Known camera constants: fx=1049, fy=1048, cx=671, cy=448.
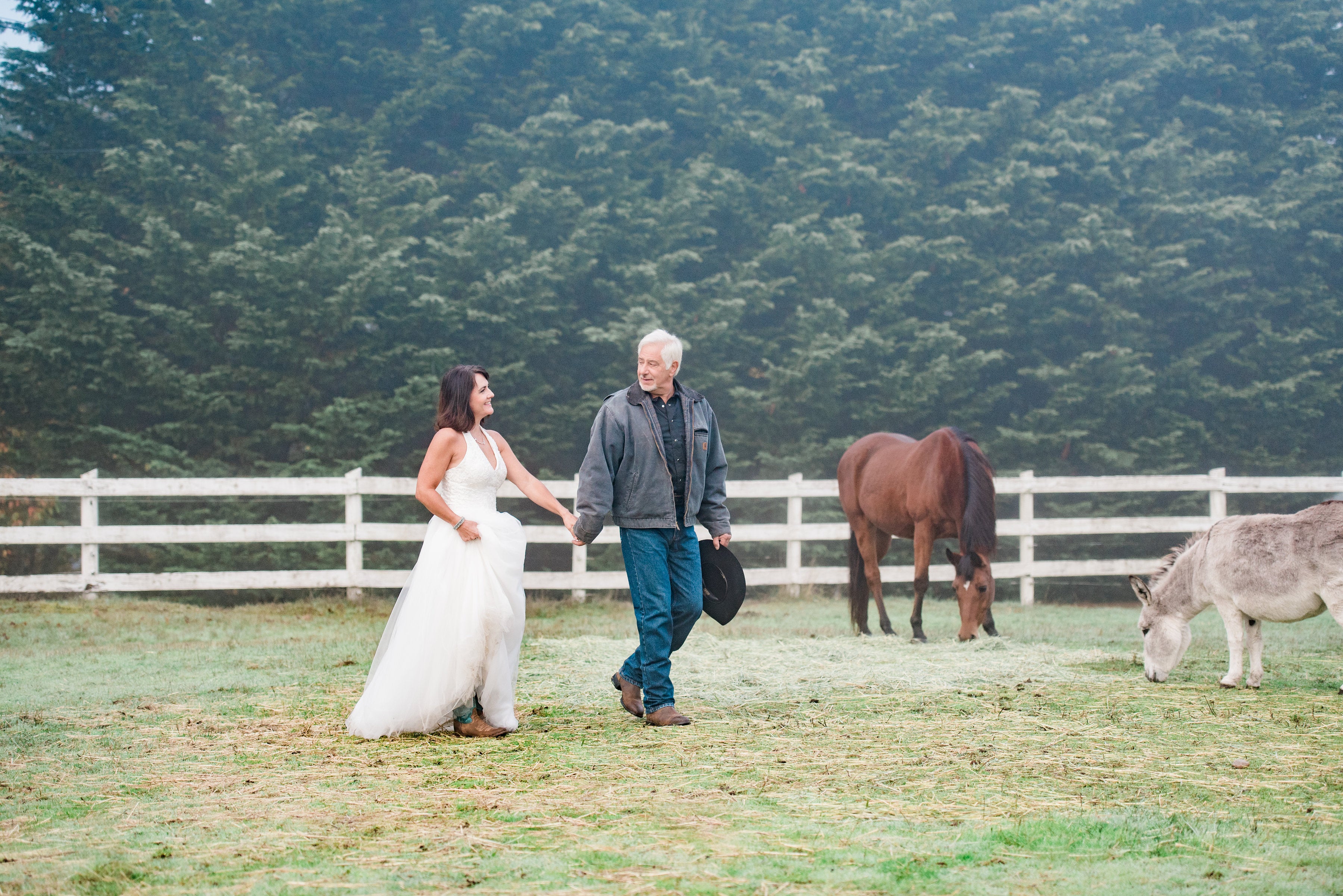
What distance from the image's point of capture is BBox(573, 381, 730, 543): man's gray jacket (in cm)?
462

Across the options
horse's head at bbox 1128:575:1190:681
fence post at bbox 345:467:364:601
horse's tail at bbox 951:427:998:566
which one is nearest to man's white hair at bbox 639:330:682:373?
horse's head at bbox 1128:575:1190:681

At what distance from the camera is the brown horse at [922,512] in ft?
26.1

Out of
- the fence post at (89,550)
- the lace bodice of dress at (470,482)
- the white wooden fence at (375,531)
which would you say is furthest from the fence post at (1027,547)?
the fence post at (89,550)

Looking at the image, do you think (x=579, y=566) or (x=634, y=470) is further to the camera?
(x=579, y=566)

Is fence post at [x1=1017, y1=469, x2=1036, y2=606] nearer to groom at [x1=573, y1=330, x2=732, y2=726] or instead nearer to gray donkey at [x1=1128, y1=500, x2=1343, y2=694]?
gray donkey at [x1=1128, y1=500, x2=1343, y2=694]

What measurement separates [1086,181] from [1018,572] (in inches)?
397

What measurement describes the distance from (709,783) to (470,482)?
70.7 inches

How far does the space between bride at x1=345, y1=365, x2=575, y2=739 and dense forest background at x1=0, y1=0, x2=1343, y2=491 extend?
10.1 meters

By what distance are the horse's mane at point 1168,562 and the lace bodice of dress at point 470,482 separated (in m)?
3.98

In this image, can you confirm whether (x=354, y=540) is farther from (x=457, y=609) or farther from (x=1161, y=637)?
(x=1161, y=637)

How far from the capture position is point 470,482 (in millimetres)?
4652

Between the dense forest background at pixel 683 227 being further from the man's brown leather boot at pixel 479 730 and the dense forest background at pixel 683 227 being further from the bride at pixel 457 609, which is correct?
the man's brown leather boot at pixel 479 730

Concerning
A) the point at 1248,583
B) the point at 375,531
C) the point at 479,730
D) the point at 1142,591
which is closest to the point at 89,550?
the point at 375,531

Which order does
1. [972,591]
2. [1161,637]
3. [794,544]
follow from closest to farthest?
1. [1161,637]
2. [972,591]
3. [794,544]
